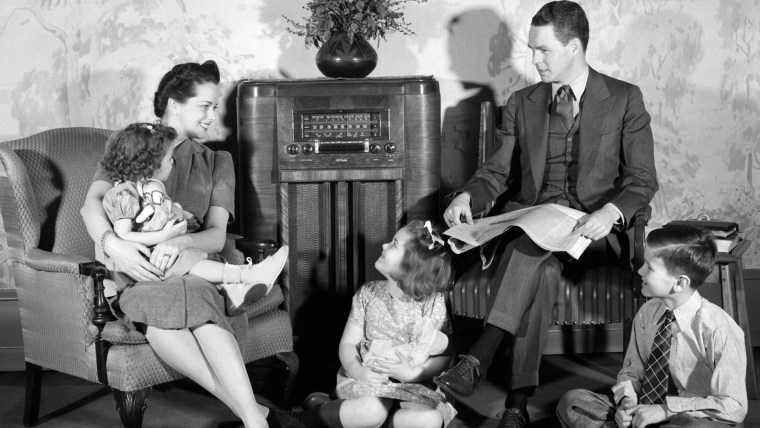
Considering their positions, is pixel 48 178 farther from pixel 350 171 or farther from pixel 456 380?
pixel 456 380

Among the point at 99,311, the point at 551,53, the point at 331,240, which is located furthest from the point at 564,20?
the point at 99,311

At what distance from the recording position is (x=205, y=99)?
331 centimetres

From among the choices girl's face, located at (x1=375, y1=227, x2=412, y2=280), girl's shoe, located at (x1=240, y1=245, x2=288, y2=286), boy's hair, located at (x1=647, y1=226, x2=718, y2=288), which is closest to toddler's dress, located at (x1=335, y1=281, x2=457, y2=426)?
girl's face, located at (x1=375, y1=227, x2=412, y2=280)

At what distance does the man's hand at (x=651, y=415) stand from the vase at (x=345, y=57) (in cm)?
167

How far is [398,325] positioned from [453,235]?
34 centimetres

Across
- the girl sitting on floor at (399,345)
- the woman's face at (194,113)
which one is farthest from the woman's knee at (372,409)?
the woman's face at (194,113)

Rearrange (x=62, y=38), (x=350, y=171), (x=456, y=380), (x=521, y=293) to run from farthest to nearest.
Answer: (x=62, y=38) → (x=350, y=171) → (x=521, y=293) → (x=456, y=380)

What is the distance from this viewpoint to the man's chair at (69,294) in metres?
2.87

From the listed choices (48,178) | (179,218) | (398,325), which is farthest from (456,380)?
(48,178)

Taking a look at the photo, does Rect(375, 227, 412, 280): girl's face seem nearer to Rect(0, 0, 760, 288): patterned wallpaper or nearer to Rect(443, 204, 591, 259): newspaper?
Rect(443, 204, 591, 259): newspaper

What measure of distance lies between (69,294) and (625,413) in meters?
1.72

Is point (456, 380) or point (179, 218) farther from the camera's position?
point (179, 218)

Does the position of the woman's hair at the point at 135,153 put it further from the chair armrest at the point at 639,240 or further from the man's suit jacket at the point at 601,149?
the chair armrest at the point at 639,240

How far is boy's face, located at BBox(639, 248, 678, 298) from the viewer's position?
263cm
